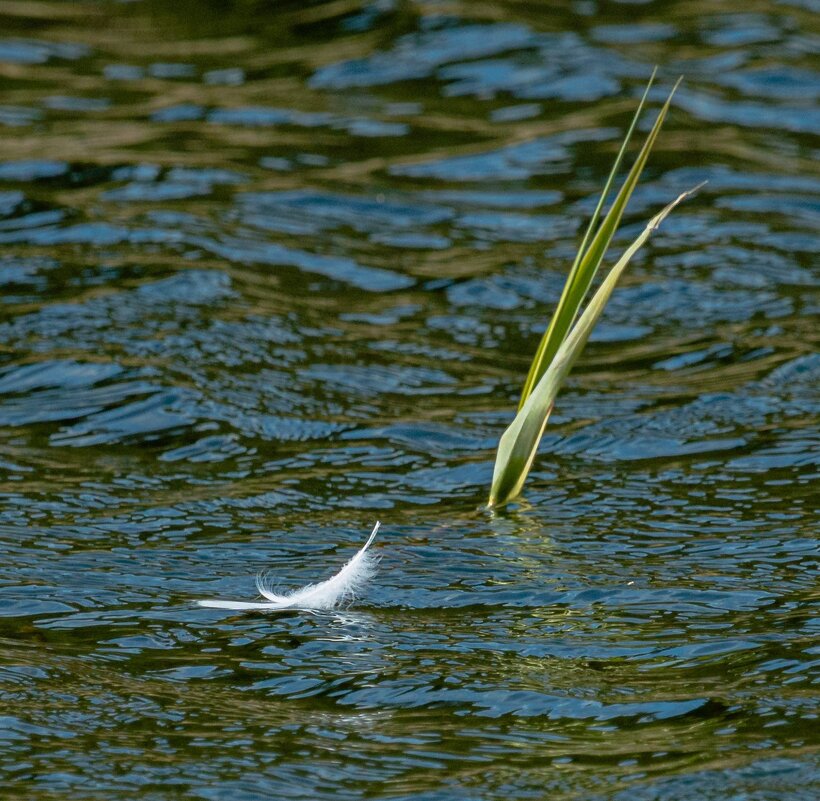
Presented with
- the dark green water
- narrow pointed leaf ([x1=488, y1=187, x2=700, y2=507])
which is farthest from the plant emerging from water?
the dark green water

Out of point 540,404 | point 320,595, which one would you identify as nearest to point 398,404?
point 540,404

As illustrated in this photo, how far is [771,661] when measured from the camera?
2670 mm

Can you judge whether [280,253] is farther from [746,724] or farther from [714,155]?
[746,724]

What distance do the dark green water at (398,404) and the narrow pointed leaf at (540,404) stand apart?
0.37 feet

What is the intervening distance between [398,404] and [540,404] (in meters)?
1.11

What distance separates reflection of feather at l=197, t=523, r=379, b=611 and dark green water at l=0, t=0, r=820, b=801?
0.14 feet

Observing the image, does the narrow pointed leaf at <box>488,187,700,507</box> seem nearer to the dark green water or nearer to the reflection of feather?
the dark green water

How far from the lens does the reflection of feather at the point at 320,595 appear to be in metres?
2.94

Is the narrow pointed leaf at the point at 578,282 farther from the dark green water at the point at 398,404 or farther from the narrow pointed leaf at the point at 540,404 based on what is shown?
the dark green water at the point at 398,404

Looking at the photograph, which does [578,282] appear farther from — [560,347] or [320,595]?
[320,595]

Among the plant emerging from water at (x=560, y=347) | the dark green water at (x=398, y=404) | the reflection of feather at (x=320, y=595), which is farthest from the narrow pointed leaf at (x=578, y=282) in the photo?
the reflection of feather at (x=320, y=595)

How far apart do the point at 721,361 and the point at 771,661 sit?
2149 millimetres

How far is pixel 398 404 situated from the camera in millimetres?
4391

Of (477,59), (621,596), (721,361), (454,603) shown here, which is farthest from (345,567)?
(477,59)
